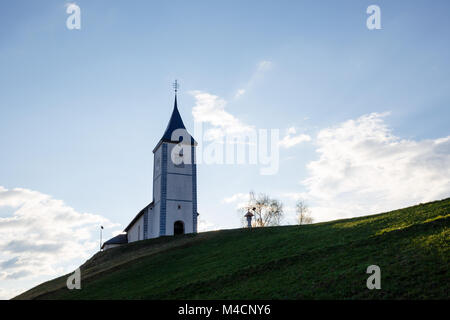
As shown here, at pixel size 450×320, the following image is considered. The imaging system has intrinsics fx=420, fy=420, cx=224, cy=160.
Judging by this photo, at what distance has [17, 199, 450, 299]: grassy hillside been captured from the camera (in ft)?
46.4

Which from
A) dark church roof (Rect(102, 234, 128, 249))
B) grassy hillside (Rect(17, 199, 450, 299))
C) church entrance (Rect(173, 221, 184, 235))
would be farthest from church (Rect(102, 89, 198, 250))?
grassy hillside (Rect(17, 199, 450, 299))

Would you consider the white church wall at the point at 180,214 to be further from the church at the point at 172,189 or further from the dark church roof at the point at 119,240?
the dark church roof at the point at 119,240

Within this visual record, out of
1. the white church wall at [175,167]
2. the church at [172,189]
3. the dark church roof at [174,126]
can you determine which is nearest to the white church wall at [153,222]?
the church at [172,189]

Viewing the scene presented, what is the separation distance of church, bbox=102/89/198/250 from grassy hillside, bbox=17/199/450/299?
1398cm

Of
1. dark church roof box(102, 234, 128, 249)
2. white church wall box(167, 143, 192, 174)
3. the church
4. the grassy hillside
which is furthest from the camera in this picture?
dark church roof box(102, 234, 128, 249)

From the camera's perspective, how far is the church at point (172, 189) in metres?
45.4

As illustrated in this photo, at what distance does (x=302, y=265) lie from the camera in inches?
725

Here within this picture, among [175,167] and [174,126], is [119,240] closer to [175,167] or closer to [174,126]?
[175,167]

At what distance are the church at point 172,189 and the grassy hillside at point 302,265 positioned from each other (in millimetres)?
13980

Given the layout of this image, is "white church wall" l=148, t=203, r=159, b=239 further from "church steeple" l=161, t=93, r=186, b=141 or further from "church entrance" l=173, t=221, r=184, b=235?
"church steeple" l=161, t=93, r=186, b=141

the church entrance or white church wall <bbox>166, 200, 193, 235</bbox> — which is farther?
the church entrance

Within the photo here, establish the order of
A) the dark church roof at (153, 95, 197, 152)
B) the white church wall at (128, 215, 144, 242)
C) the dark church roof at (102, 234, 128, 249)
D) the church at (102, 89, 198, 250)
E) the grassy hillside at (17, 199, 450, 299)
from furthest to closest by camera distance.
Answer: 1. the dark church roof at (102, 234, 128, 249)
2. the white church wall at (128, 215, 144, 242)
3. the dark church roof at (153, 95, 197, 152)
4. the church at (102, 89, 198, 250)
5. the grassy hillside at (17, 199, 450, 299)
